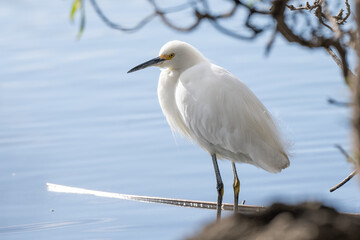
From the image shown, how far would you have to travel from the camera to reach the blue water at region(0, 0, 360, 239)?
425 cm

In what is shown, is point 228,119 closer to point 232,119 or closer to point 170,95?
point 232,119

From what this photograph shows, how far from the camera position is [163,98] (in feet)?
13.5

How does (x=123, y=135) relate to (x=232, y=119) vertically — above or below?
below

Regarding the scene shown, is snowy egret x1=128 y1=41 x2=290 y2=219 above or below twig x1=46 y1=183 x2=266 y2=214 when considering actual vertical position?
above

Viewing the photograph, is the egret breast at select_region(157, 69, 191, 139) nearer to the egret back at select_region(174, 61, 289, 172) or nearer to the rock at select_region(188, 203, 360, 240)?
the egret back at select_region(174, 61, 289, 172)

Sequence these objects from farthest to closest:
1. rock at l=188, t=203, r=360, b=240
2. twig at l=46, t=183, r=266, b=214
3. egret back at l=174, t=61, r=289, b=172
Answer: twig at l=46, t=183, r=266, b=214 < egret back at l=174, t=61, r=289, b=172 < rock at l=188, t=203, r=360, b=240

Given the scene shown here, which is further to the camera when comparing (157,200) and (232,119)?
(157,200)

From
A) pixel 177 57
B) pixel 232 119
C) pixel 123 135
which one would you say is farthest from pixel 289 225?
pixel 123 135

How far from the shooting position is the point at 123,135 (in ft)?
18.3

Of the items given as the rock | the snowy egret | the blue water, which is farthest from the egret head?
the rock

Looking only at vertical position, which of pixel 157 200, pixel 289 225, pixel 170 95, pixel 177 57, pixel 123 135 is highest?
pixel 289 225

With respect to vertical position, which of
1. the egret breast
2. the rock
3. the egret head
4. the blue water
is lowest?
the blue water

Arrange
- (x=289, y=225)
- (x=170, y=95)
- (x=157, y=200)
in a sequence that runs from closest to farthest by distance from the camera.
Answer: (x=289, y=225), (x=170, y=95), (x=157, y=200)

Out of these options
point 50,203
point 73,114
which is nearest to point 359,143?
point 50,203
